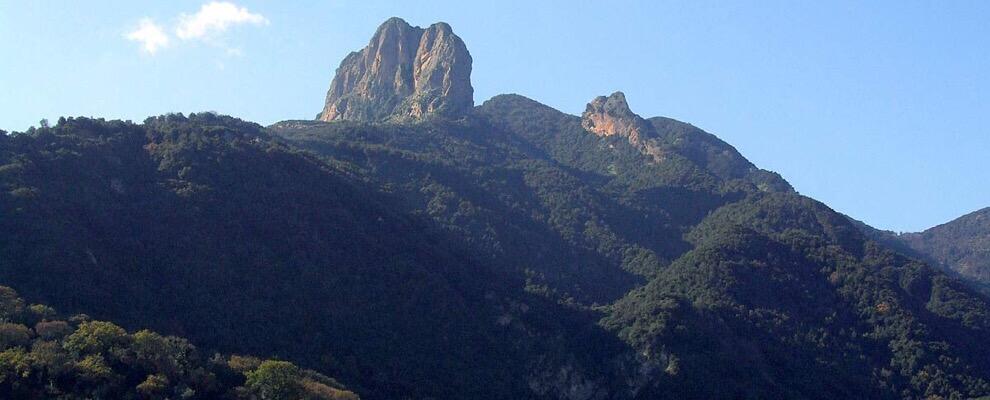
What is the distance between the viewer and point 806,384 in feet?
271

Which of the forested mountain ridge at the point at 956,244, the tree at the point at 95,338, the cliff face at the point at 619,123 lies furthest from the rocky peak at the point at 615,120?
the tree at the point at 95,338

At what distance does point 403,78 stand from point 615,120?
35979 millimetres

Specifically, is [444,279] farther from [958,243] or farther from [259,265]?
[958,243]

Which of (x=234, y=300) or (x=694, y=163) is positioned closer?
(x=234, y=300)

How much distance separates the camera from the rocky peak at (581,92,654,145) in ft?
555

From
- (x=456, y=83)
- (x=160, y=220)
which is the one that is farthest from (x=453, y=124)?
(x=160, y=220)

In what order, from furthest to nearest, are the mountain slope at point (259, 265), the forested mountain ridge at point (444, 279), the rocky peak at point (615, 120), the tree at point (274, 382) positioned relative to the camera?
the rocky peak at point (615, 120), the forested mountain ridge at point (444, 279), the mountain slope at point (259, 265), the tree at point (274, 382)

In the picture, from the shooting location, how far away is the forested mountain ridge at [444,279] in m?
70.9

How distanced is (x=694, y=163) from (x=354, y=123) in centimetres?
4810

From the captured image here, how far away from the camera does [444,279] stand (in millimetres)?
85125

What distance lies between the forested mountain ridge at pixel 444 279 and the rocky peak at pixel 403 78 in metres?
49.5

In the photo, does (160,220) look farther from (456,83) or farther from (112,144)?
(456,83)

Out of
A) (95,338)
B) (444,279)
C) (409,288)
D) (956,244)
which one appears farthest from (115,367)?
(956,244)

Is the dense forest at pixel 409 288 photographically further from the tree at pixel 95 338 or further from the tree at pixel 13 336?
the tree at pixel 95 338
